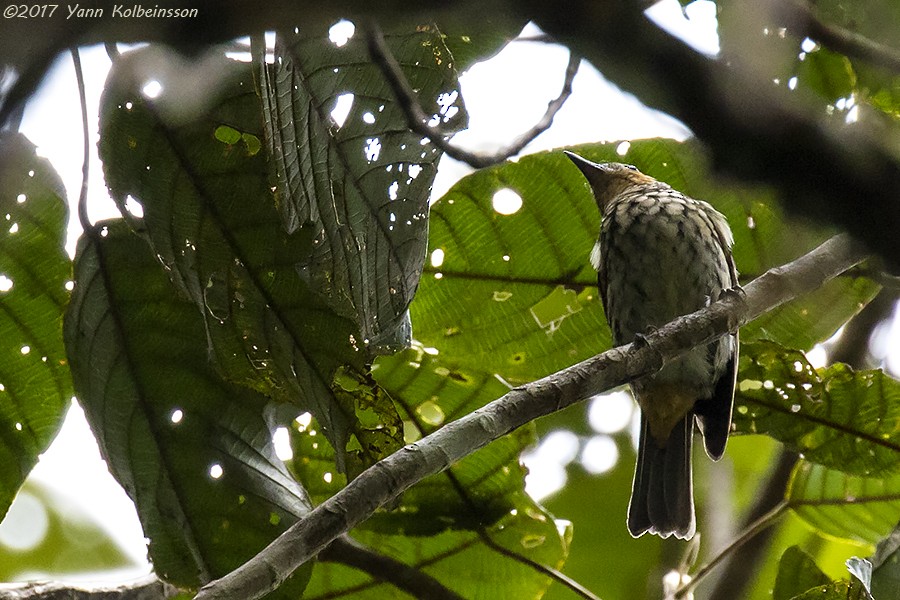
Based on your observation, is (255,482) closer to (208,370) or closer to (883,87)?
(208,370)

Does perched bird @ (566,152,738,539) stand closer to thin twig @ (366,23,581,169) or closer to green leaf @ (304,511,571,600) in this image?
green leaf @ (304,511,571,600)

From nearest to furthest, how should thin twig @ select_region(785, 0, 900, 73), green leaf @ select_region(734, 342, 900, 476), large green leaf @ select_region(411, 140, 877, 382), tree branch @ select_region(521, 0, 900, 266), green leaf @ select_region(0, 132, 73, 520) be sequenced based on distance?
tree branch @ select_region(521, 0, 900, 266) → thin twig @ select_region(785, 0, 900, 73) → green leaf @ select_region(0, 132, 73, 520) → green leaf @ select_region(734, 342, 900, 476) → large green leaf @ select_region(411, 140, 877, 382)

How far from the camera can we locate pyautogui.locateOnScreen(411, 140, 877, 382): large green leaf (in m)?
2.81

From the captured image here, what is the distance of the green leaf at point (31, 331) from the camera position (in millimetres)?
2250

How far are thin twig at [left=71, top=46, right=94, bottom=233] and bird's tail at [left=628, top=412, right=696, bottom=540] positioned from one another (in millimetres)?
1914

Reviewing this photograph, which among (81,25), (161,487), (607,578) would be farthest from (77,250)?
(607,578)

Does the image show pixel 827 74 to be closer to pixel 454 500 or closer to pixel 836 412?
pixel 836 412

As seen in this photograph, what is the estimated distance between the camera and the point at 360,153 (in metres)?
1.74

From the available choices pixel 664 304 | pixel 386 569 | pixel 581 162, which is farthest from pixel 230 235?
pixel 664 304

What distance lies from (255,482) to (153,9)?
1385 millimetres

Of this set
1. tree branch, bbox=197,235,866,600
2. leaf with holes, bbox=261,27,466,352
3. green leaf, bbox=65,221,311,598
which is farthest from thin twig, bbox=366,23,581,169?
green leaf, bbox=65,221,311,598

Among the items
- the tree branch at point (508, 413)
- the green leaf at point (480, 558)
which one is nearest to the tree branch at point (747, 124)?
the tree branch at point (508, 413)

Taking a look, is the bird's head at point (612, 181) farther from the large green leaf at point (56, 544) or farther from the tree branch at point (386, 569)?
the large green leaf at point (56, 544)

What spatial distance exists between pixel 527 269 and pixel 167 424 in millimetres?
1114
